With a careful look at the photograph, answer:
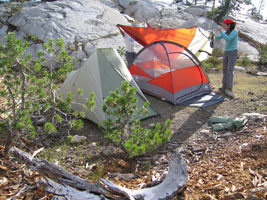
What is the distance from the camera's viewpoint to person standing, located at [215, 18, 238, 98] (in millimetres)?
6285

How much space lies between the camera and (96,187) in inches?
90.0

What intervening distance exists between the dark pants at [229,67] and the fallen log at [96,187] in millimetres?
4804

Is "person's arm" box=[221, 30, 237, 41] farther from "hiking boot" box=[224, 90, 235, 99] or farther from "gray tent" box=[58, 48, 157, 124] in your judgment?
"gray tent" box=[58, 48, 157, 124]

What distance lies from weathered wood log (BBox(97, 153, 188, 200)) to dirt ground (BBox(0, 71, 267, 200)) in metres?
0.16

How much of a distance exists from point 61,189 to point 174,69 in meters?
4.81

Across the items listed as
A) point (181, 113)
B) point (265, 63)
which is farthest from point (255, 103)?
point (265, 63)

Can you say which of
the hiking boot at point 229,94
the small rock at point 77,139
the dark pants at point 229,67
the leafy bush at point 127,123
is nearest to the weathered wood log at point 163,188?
the leafy bush at point 127,123

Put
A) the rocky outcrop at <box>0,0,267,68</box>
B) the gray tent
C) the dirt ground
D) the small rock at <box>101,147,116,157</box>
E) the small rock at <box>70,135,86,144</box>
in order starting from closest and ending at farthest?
1. the dirt ground
2. the small rock at <box>101,147,116,157</box>
3. the small rock at <box>70,135,86,144</box>
4. the gray tent
5. the rocky outcrop at <box>0,0,267,68</box>

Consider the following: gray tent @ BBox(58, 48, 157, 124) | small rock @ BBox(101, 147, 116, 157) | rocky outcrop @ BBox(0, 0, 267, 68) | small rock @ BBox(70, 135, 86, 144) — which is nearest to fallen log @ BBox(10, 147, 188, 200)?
small rock @ BBox(101, 147, 116, 157)

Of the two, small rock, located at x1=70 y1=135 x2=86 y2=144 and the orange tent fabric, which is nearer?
small rock, located at x1=70 y1=135 x2=86 y2=144

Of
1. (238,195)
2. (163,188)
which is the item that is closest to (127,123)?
(163,188)

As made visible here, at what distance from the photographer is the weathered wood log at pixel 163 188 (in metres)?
2.22

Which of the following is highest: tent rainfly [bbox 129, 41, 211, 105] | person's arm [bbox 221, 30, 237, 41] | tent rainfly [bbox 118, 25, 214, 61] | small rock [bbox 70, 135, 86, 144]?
person's arm [bbox 221, 30, 237, 41]

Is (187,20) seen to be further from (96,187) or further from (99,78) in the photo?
(96,187)
